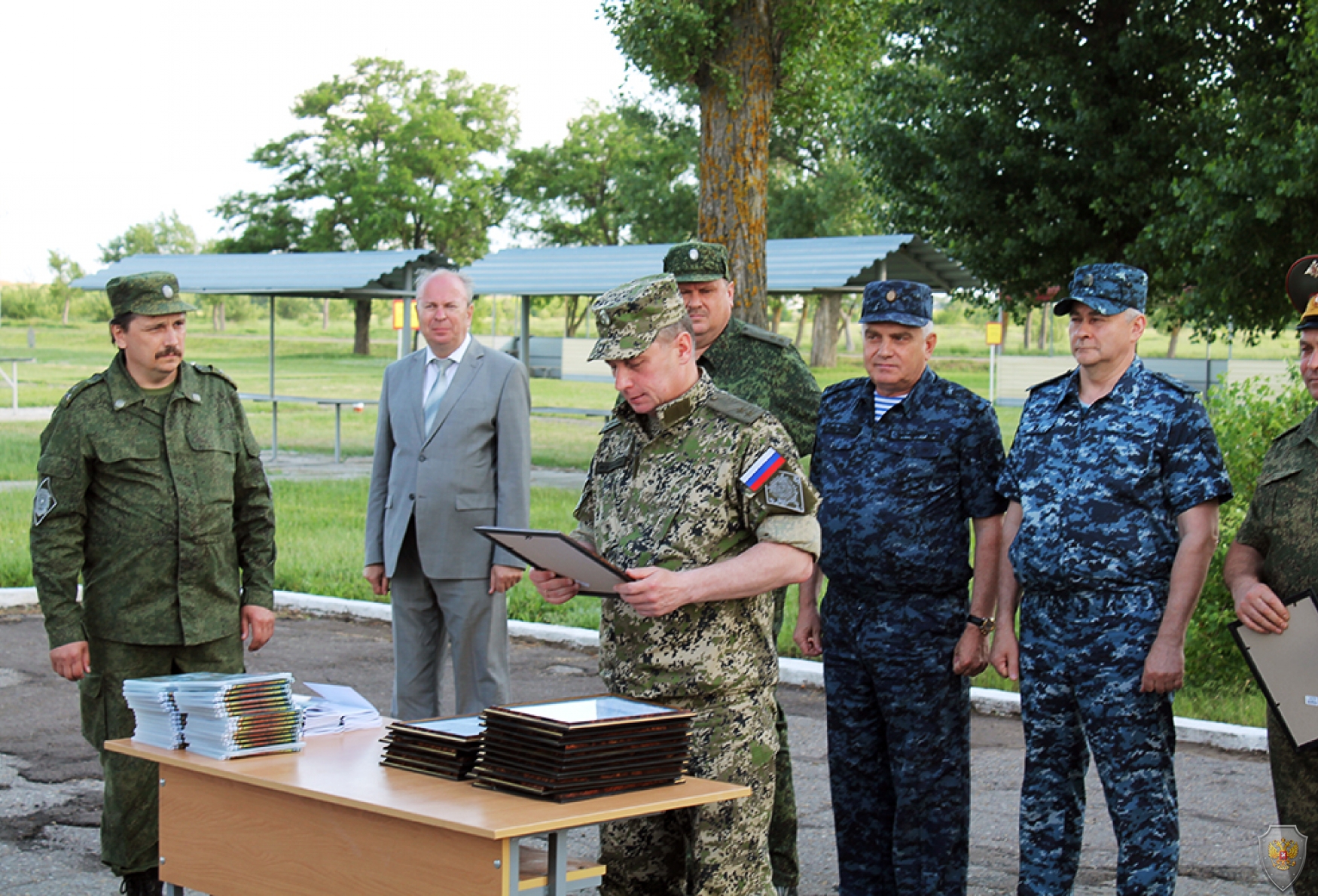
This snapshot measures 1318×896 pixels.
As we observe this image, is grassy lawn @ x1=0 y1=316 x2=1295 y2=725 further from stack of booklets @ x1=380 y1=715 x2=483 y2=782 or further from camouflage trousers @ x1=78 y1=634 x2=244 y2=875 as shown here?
stack of booklets @ x1=380 y1=715 x2=483 y2=782

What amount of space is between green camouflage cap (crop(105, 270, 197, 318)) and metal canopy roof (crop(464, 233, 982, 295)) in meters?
11.4

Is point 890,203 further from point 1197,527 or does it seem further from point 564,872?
point 564,872

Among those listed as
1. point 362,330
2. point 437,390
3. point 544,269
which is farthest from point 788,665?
point 362,330

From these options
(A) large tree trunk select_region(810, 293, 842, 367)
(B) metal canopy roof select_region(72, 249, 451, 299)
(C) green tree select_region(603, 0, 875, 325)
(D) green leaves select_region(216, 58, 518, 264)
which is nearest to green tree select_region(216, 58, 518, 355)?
(D) green leaves select_region(216, 58, 518, 264)

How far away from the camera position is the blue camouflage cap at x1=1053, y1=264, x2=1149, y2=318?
4125 mm

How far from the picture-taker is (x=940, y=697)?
438cm

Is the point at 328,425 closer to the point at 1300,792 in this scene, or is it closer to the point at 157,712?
the point at 157,712

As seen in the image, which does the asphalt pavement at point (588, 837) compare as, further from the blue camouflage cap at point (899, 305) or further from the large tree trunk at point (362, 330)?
the large tree trunk at point (362, 330)

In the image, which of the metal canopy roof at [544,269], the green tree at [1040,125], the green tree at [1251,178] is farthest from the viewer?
the metal canopy roof at [544,269]

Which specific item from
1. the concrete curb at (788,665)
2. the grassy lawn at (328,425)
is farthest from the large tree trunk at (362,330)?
the concrete curb at (788,665)

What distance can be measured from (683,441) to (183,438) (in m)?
2.11

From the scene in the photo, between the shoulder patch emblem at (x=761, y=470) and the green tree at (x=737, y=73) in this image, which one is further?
the green tree at (x=737, y=73)

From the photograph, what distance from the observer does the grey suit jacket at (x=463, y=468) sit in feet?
18.5

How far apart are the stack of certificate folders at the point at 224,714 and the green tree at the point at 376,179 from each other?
185 feet
